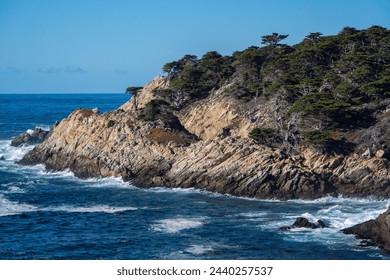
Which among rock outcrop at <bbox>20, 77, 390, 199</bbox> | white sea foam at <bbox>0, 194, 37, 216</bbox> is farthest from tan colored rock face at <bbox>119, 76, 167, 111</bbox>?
white sea foam at <bbox>0, 194, 37, 216</bbox>

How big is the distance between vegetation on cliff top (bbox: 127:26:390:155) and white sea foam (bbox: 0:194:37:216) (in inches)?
833

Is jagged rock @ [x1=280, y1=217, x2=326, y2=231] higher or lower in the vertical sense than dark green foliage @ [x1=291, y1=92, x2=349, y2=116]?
lower

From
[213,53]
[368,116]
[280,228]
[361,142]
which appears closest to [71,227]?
[280,228]

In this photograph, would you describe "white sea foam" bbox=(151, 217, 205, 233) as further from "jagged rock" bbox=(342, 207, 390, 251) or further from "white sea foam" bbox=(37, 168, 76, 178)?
"white sea foam" bbox=(37, 168, 76, 178)

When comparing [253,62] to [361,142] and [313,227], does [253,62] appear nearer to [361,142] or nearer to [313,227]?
[361,142]

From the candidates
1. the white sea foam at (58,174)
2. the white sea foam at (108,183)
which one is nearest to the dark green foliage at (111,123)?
the white sea foam at (58,174)

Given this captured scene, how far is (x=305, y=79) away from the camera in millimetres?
70000

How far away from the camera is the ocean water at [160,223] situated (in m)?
36.5

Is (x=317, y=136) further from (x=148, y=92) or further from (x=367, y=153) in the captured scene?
(x=148, y=92)

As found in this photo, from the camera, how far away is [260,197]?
52.2 m

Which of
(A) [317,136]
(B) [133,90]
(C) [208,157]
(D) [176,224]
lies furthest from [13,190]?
(B) [133,90]

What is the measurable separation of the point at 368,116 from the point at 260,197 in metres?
17.9

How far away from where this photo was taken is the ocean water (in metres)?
36.5

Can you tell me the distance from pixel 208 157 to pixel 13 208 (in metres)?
17.6
